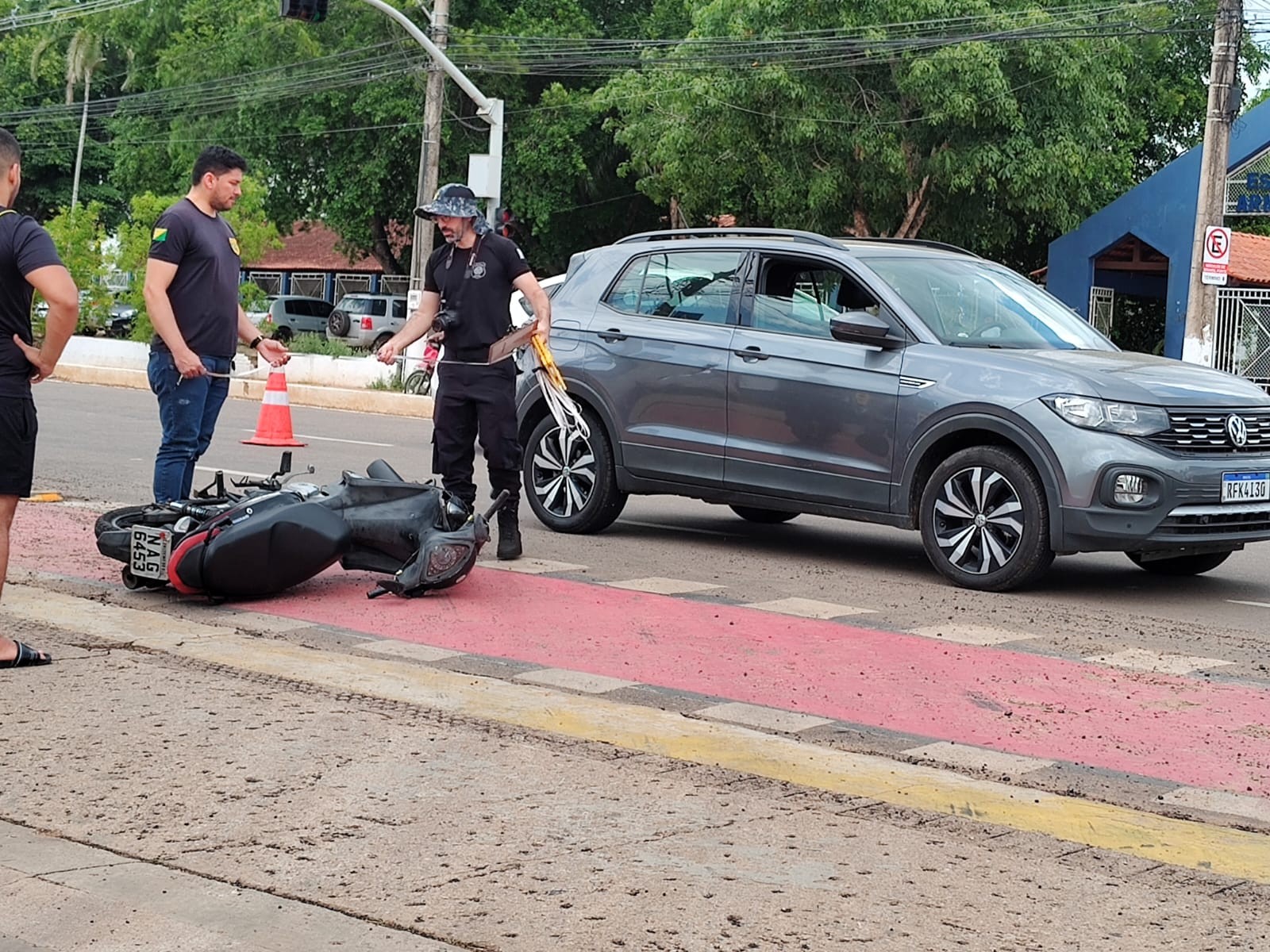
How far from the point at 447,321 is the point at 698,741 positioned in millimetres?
4006

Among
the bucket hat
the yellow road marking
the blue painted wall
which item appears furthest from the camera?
the blue painted wall

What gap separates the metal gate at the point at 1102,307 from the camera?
31.1 metres

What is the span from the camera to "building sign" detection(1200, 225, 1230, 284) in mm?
21000

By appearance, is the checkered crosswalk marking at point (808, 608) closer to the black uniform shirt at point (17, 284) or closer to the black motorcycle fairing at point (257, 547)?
the black motorcycle fairing at point (257, 547)

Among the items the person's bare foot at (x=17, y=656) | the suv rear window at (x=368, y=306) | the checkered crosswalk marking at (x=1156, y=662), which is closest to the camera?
the person's bare foot at (x=17, y=656)

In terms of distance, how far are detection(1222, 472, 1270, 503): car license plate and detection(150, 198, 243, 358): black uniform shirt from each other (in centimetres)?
489

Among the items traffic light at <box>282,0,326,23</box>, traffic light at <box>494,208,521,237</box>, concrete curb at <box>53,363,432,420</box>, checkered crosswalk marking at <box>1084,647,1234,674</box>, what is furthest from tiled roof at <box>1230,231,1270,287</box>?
checkered crosswalk marking at <box>1084,647,1234,674</box>

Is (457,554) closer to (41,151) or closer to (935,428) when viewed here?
Answer: (935,428)

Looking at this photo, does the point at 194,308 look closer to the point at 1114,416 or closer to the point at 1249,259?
the point at 1114,416

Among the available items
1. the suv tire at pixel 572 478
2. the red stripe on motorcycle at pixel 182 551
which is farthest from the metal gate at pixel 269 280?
the red stripe on motorcycle at pixel 182 551

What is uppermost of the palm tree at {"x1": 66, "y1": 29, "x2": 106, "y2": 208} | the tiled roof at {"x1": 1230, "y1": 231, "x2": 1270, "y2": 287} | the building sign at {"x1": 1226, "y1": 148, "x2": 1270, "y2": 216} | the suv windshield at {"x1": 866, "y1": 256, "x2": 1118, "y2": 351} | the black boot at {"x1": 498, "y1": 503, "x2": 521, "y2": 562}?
the palm tree at {"x1": 66, "y1": 29, "x2": 106, "y2": 208}

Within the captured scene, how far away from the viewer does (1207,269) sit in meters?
21.2

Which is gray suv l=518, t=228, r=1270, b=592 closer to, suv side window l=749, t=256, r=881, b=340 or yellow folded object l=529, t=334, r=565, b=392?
suv side window l=749, t=256, r=881, b=340

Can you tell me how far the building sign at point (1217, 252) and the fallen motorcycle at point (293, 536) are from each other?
1493 centimetres
